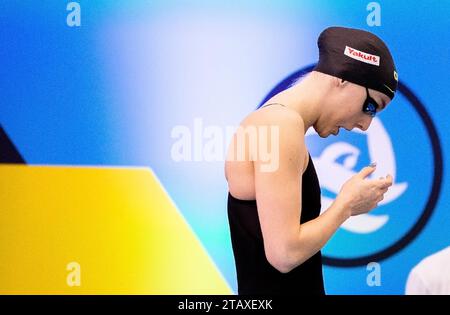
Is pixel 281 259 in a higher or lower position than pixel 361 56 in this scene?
lower

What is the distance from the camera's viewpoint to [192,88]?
2512mm

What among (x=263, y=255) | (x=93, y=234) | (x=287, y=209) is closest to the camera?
(x=287, y=209)

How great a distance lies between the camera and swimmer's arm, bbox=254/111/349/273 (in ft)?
4.43

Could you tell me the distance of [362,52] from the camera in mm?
1559

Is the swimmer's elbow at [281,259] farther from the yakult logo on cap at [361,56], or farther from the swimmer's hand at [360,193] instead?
the yakult logo on cap at [361,56]

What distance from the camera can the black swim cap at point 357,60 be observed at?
1.53m

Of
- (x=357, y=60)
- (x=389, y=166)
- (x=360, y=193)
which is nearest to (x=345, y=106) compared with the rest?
(x=357, y=60)

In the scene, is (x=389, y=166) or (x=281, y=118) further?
(x=389, y=166)

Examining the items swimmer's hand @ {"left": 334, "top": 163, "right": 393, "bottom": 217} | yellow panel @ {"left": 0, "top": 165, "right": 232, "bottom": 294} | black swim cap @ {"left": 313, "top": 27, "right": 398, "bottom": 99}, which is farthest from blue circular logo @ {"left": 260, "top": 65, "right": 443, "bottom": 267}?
swimmer's hand @ {"left": 334, "top": 163, "right": 393, "bottom": 217}

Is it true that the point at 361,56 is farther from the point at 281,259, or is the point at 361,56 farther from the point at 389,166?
the point at 389,166

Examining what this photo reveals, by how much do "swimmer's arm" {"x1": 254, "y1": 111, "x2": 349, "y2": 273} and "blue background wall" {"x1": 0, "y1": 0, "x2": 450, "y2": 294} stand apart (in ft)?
3.68

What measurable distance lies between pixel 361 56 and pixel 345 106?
14cm

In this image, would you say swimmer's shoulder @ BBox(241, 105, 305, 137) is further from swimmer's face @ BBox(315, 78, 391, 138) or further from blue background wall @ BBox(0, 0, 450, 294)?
blue background wall @ BBox(0, 0, 450, 294)
